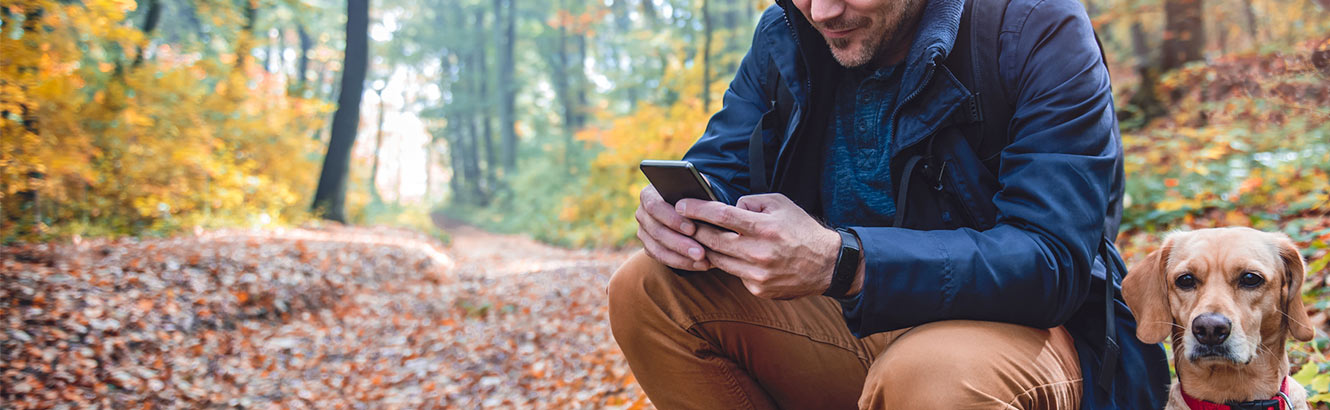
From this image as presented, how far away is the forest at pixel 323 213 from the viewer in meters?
4.38

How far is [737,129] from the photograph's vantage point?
2160 mm

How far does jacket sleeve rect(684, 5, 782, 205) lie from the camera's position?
2.09 m

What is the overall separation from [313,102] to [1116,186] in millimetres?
14008

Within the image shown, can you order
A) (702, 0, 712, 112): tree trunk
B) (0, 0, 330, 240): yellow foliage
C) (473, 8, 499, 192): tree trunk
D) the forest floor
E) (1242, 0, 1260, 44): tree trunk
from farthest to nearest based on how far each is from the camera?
1. (473, 8, 499, 192): tree trunk
2. (702, 0, 712, 112): tree trunk
3. (1242, 0, 1260, 44): tree trunk
4. (0, 0, 330, 240): yellow foliage
5. the forest floor

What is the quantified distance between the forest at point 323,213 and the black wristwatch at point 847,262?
1699 mm

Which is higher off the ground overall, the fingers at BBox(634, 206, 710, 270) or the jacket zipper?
the jacket zipper

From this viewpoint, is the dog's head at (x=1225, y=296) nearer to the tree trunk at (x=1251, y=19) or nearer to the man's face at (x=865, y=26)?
the man's face at (x=865, y=26)

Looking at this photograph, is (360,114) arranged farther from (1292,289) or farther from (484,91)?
(484,91)

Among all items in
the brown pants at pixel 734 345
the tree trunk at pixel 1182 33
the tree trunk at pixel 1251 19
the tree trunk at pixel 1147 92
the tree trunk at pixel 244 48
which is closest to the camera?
the brown pants at pixel 734 345

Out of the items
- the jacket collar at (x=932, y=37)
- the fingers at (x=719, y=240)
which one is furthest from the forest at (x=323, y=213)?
the fingers at (x=719, y=240)

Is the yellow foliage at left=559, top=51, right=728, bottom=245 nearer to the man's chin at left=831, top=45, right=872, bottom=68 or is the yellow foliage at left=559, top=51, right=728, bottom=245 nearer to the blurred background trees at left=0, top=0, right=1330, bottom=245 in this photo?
the blurred background trees at left=0, top=0, right=1330, bottom=245

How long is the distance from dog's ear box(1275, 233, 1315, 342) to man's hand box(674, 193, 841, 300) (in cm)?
107

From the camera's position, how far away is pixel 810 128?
202 centimetres

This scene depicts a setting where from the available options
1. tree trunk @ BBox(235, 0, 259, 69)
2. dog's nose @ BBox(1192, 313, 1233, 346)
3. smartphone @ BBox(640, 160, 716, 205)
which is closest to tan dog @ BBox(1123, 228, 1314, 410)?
dog's nose @ BBox(1192, 313, 1233, 346)
